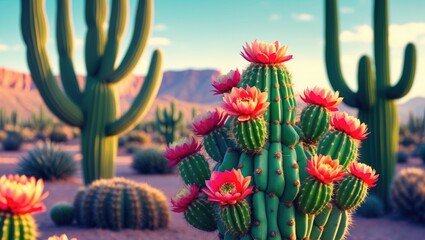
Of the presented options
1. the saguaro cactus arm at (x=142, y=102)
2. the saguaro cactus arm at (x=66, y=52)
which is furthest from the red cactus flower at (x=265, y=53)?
the saguaro cactus arm at (x=66, y=52)

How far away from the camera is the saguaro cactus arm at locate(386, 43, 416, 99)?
1335cm

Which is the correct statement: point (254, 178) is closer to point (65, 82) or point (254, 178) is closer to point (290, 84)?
point (290, 84)

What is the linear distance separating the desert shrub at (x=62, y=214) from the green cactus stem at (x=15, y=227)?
873cm

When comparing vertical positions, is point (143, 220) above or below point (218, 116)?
below

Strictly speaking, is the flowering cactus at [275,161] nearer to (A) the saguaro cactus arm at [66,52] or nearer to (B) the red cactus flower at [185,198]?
(B) the red cactus flower at [185,198]

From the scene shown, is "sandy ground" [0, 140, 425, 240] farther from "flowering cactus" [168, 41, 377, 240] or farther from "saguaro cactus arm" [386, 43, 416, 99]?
"flowering cactus" [168, 41, 377, 240]

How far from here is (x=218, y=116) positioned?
15.7 feet

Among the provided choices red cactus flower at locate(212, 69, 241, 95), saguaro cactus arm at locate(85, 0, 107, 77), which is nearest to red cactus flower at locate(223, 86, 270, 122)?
red cactus flower at locate(212, 69, 241, 95)

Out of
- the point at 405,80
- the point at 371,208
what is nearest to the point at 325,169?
the point at 371,208

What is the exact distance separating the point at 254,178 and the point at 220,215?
0.39 m

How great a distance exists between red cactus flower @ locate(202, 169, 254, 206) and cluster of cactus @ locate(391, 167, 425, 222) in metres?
9.89

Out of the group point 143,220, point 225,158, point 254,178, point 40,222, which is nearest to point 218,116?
point 225,158

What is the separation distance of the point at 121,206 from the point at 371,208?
6278mm

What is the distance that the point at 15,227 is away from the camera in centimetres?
253
